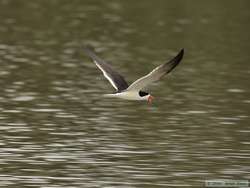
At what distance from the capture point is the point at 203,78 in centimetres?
2788

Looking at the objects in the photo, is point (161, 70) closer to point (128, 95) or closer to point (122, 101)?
point (128, 95)

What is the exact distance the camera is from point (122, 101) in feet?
83.6

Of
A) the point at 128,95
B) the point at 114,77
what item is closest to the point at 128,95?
the point at 128,95

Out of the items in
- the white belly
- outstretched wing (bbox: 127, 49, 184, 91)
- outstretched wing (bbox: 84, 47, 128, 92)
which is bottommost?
the white belly

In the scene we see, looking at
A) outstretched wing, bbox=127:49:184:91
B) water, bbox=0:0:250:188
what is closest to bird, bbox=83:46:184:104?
outstretched wing, bbox=127:49:184:91

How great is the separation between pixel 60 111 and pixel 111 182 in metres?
6.11

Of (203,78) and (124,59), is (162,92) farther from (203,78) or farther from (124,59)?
(124,59)

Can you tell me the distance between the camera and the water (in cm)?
1848

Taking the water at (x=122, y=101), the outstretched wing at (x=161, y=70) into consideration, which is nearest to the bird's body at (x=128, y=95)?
the outstretched wing at (x=161, y=70)

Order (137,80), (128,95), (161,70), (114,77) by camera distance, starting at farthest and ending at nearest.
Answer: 1. (114,77)
2. (128,95)
3. (137,80)
4. (161,70)

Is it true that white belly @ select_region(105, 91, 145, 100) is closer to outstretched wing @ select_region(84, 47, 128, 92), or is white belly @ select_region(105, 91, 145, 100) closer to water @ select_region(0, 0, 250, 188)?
outstretched wing @ select_region(84, 47, 128, 92)

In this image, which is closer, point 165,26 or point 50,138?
point 50,138

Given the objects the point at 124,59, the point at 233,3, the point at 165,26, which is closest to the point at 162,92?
the point at 124,59

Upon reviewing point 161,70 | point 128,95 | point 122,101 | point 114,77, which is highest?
point 161,70
